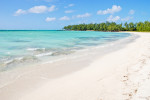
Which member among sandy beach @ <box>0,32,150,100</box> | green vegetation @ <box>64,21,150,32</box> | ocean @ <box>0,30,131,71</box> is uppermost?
green vegetation @ <box>64,21,150,32</box>

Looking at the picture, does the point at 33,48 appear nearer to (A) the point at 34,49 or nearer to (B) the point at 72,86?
(A) the point at 34,49

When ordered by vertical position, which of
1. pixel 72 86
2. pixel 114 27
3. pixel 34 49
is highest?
pixel 114 27

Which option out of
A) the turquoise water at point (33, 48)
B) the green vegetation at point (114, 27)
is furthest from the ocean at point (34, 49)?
the green vegetation at point (114, 27)

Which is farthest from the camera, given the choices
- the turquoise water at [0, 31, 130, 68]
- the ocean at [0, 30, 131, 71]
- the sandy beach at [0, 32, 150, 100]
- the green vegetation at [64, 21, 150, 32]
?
the green vegetation at [64, 21, 150, 32]

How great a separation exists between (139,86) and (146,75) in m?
0.93

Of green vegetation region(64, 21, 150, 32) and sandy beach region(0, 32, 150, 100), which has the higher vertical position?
green vegetation region(64, 21, 150, 32)

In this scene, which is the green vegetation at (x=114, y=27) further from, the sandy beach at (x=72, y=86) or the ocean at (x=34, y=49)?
the sandy beach at (x=72, y=86)

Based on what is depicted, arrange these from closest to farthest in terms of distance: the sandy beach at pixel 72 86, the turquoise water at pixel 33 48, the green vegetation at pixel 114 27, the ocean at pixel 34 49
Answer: the sandy beach at pixel 72 86, the ocean at pixel 34 49, the turquoise water at pixel 33 48, the green vegetation at pixel 114 27

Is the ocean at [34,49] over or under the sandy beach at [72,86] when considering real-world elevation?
over

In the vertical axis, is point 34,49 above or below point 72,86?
above

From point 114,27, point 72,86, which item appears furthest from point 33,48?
point 114,27

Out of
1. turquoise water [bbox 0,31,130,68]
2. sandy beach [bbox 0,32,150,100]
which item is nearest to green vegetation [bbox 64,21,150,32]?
turquoise water [bbox 0,31,130,68]

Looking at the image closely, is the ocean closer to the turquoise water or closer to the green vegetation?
the turquoise water

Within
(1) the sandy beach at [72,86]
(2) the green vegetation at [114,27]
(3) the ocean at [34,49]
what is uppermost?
(2) the green vegetation at [114,27]
